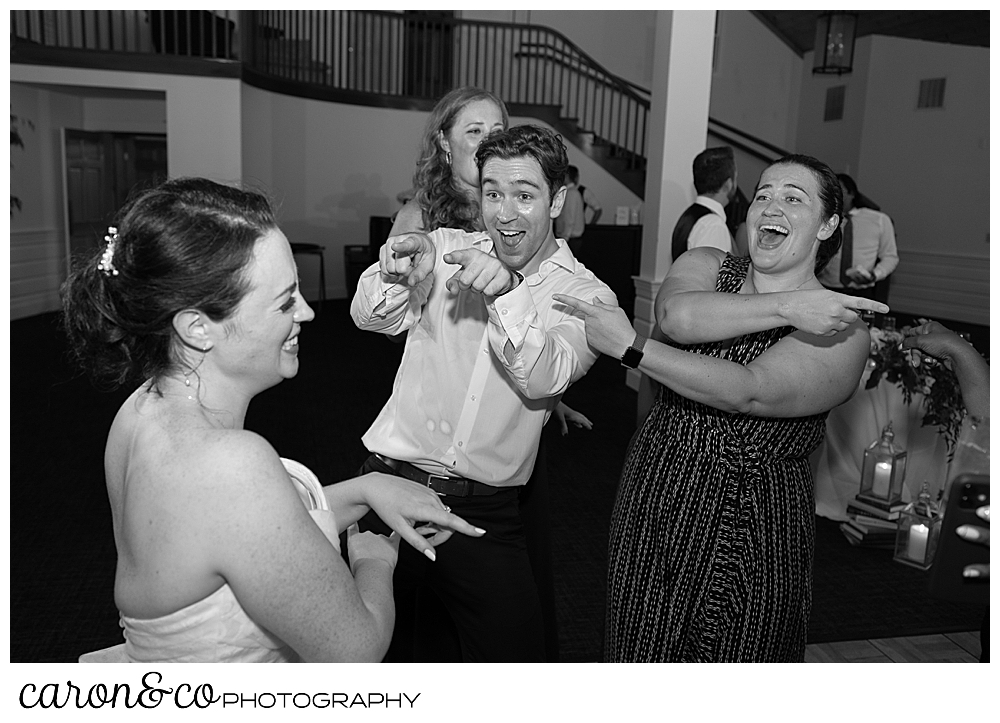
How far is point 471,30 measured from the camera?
1180 cm

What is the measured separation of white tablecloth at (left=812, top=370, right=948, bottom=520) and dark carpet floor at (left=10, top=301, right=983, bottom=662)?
170mm

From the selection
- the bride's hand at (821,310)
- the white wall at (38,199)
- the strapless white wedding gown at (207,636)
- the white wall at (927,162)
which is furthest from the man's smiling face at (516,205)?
the white wall at (927,162)

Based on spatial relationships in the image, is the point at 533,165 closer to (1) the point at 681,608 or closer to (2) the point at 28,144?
(1) the point at 681,608

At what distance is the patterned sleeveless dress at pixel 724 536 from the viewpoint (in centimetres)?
175

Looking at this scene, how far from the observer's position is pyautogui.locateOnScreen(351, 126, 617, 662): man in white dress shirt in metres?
1.80

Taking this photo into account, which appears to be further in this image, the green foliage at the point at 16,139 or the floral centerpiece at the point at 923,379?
the green foliage at the point at 16,139

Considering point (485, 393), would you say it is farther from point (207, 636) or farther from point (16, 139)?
point (16, 139)

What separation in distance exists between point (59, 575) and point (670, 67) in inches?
175

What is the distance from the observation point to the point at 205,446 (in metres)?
1.06

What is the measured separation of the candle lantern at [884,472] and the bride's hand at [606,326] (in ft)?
7.93

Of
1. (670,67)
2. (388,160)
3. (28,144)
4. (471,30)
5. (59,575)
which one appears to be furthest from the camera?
(471,30)

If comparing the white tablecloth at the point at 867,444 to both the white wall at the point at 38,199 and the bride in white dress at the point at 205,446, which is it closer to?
the bride in white dress at the point at 205,446

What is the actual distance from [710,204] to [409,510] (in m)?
3.31
